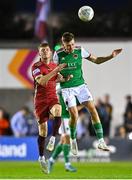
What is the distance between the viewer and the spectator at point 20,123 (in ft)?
99.1

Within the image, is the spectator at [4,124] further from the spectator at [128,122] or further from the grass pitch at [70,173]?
the spectator at [128,122]

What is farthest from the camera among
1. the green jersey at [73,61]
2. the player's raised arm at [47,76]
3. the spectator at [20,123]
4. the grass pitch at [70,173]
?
the spectator at [20,123]

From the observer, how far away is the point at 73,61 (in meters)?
21.2

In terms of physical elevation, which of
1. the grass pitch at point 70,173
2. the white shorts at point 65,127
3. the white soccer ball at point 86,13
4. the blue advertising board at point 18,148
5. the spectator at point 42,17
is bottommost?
the grass pitch at point 70,173

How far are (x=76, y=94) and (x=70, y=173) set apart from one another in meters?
2.48

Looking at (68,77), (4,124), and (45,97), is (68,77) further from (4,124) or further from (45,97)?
(4,124)

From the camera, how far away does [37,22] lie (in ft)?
104

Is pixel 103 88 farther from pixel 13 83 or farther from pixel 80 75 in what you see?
pixel 80 75

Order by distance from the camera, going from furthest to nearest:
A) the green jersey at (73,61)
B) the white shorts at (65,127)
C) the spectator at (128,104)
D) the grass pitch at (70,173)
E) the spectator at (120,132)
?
the spectator at (128,104) → the spectator at (120,132) → the white shorts at (65,127) → the grass pitch at (70,173) → the green jersey at (73,61)

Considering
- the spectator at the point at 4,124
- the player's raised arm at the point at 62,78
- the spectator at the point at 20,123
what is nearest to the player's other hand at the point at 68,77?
the player's raised arm at the point at 62,78

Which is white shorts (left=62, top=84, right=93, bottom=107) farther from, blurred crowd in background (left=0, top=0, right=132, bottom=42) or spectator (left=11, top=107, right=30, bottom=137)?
blurred crowd in background (left=0, top=0, right=132, bottom=42)

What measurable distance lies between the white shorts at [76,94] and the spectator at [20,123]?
8777mm

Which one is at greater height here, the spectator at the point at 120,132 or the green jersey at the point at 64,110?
the green jersey at the point at 64,110

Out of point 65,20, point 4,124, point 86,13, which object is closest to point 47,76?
point 86,13
